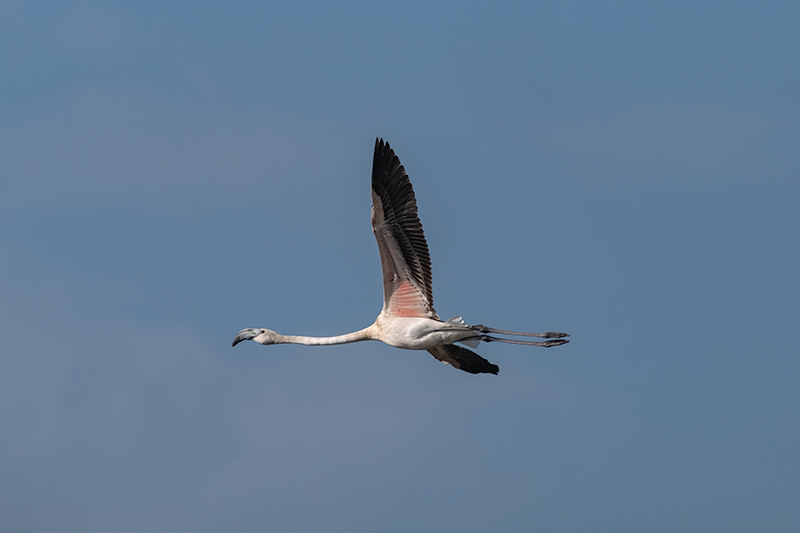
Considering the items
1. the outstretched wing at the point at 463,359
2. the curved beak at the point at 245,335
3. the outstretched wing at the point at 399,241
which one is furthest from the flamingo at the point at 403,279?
the curved beak at the point at 245,335

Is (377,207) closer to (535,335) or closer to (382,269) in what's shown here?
(382,269)

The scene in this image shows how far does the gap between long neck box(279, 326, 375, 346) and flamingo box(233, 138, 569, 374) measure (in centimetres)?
4

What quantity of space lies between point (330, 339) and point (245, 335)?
9.38ft

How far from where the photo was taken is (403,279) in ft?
101

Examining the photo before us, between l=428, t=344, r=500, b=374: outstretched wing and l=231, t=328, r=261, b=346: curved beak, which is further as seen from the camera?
l=428, t=344, r=500, b=374: outstretched wing

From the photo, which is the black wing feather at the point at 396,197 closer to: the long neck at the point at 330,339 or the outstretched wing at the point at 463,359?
the long neck at the point at 330,339

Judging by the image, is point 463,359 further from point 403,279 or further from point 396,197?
point 396,197

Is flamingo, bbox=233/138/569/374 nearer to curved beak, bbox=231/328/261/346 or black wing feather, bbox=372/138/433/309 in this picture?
black wing feather, bbox=372/138/433/309

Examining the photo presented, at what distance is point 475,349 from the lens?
32.0 metres

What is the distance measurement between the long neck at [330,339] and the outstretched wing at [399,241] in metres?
1.13

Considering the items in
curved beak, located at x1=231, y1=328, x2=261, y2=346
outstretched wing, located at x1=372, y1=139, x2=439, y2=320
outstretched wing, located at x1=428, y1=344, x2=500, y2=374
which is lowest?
outstretched wing, located at x1=428, y1=344, x2=500, y2=374

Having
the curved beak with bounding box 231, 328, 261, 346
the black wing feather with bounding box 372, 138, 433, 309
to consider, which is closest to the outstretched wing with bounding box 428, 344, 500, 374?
the black wing feather with bounding box 372, 138, 433, 309

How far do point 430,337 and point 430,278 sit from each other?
1.58 meters

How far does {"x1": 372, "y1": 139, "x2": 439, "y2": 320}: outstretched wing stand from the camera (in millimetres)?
30031
